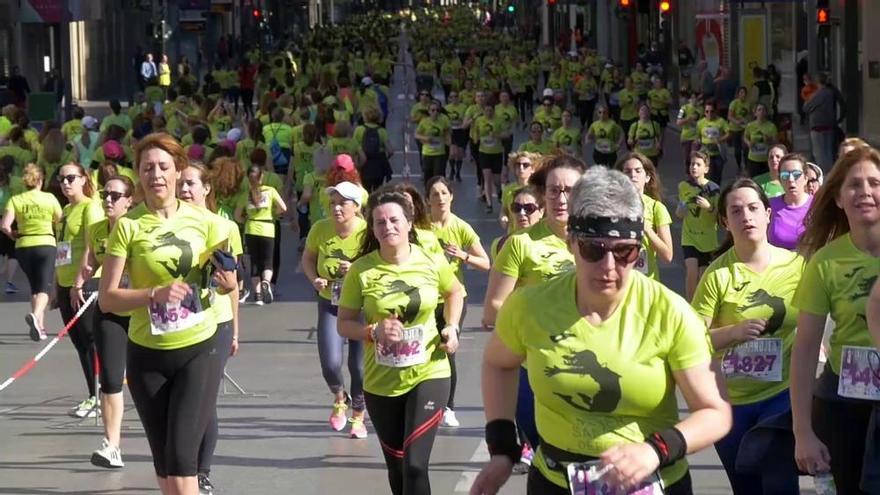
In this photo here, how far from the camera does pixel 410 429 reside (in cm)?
809

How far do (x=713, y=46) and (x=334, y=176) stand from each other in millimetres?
37723

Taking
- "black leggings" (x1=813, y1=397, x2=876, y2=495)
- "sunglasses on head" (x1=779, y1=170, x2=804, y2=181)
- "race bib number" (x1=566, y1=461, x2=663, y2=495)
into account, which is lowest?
"black leggings" (x1=813, y1=397, x2=876, y2=495)

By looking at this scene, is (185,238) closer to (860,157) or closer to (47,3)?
(860,157)

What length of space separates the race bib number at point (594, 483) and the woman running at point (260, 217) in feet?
43.1

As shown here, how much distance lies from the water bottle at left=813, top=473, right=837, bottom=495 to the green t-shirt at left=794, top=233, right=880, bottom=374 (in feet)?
1.35

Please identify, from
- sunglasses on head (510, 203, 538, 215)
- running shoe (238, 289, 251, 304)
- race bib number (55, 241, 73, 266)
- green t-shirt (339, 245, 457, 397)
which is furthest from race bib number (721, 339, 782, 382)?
running shoe (238, 289, 251, 304)

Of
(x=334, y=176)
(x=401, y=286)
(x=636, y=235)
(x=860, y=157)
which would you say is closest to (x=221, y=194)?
(x=334, y=176)

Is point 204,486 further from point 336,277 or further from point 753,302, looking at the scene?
point 753,302

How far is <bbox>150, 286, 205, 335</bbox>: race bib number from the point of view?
25.7ft

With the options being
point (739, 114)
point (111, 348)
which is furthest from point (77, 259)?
point (739, 114)

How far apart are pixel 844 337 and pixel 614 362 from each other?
60.1 inches

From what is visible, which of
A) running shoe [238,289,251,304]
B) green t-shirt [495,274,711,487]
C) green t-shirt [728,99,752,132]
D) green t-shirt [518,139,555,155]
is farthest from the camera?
green t-shirt [728,99,752,132]

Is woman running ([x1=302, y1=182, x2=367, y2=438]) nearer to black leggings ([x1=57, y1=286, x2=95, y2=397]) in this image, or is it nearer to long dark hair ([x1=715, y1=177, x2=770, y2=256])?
black leggings ([x1=57, y1=286, x2=95, y2=397])

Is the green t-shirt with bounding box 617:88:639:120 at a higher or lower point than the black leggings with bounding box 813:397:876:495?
higher
